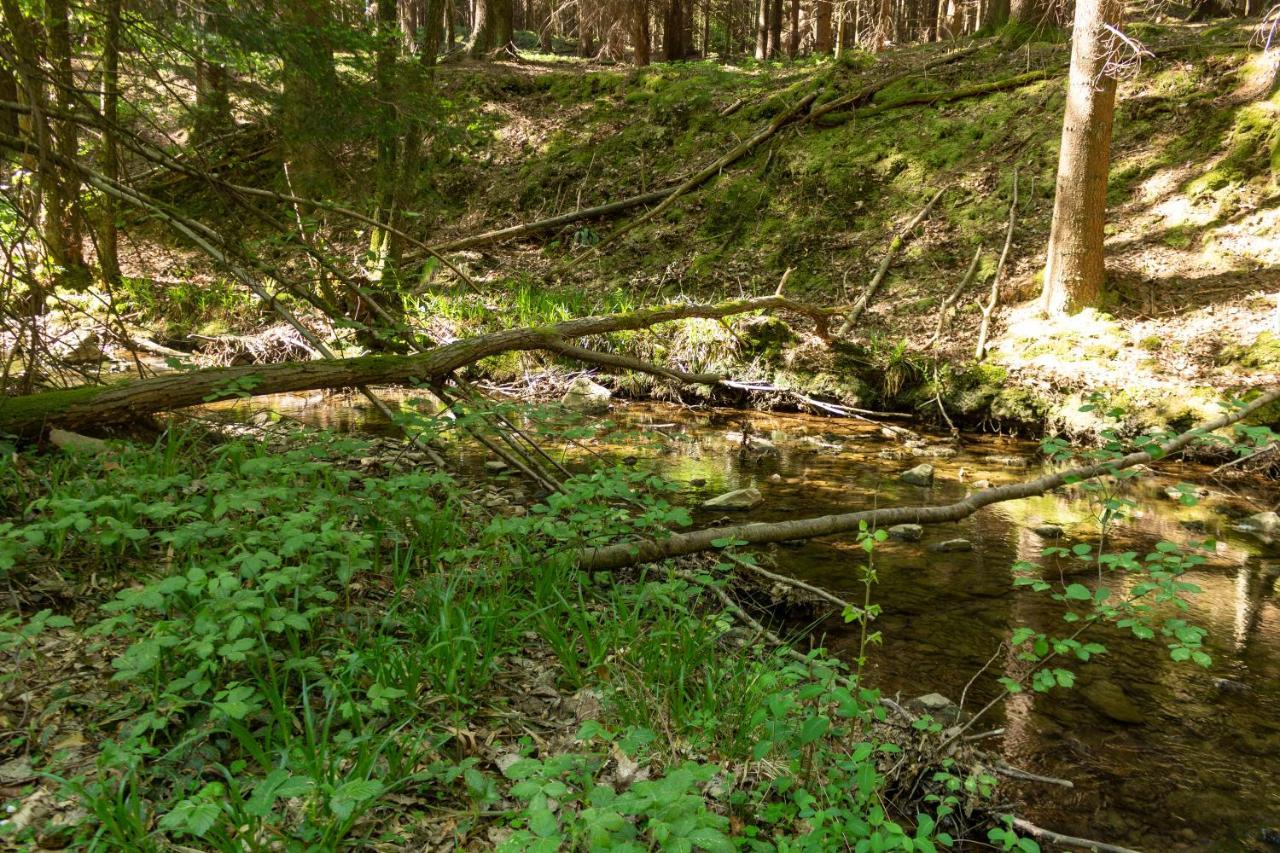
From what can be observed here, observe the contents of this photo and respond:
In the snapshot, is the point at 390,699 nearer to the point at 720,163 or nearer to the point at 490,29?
the point at 720,163

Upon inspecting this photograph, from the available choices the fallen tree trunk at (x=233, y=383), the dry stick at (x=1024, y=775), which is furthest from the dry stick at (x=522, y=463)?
the dry stick at (x=1024, y=775)

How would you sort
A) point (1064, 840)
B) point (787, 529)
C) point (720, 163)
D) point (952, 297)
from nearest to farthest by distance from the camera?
point (1064, 840) → point (787, 529) → point (952, 297) → point (720, 163)

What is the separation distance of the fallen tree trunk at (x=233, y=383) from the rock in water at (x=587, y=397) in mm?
3754

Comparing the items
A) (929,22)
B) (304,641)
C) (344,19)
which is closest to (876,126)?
(344,19)

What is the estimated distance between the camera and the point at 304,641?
2.71 metres

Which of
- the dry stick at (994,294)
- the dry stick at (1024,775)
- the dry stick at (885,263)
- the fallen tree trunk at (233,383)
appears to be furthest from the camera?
the dry stick at (885,263)

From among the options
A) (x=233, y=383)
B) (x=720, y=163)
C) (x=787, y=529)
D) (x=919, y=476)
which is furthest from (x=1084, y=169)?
(x=233, y=383)

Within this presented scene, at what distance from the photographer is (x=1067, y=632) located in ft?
13.8

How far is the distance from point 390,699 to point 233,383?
98.3 inches

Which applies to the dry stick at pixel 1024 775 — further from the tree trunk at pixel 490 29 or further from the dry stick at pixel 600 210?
the tree trunk at pixel 490 29

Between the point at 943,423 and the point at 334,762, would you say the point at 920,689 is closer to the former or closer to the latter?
the point at 334,762

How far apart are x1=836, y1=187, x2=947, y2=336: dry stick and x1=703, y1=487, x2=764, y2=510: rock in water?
438cm

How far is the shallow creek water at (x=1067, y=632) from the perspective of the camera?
2.92 meters

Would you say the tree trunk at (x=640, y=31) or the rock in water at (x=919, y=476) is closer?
the rock in water at (x=919, y=476)
